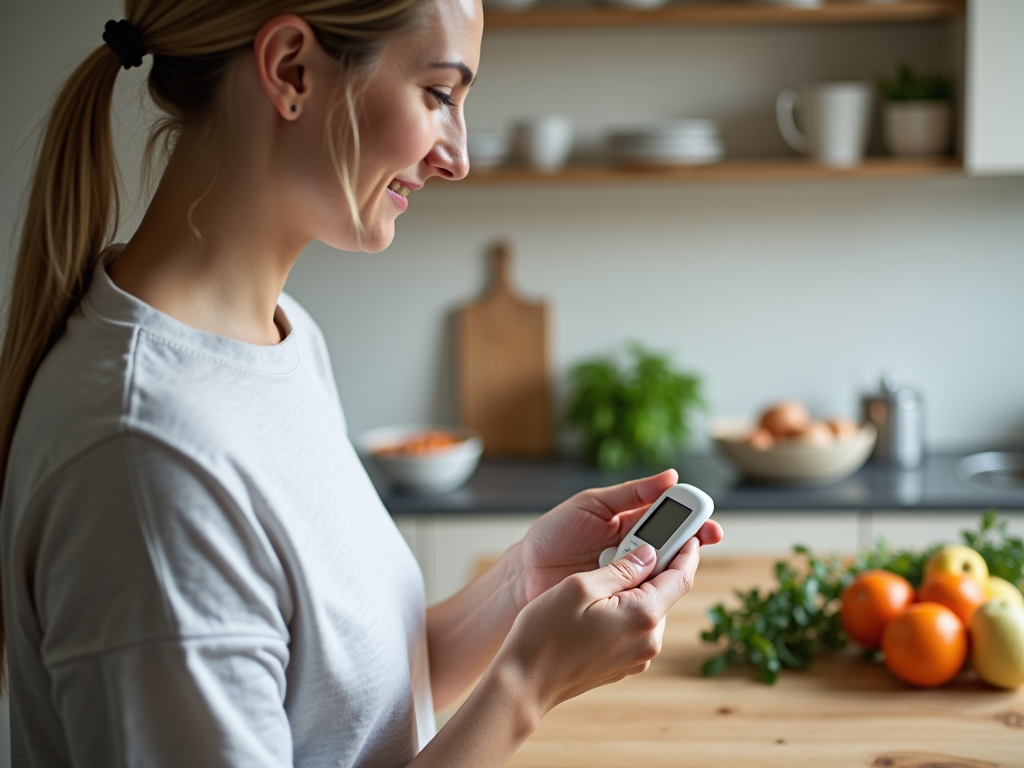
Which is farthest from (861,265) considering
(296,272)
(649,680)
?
(649,680)

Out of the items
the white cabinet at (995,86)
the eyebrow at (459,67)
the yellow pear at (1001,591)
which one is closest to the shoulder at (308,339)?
the eyebrow at (459,67)

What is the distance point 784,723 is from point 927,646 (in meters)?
0.19

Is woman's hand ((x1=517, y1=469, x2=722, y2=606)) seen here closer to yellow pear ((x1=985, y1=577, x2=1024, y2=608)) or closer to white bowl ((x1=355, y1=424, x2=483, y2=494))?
yellow pear ((x1=985, y1=577, x2=1024, y2=608))

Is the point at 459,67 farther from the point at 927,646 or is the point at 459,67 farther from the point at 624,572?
the point at 927,646

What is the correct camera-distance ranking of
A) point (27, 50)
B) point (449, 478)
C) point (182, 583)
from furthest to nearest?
point (449, 478) < point (27, 50) < point (182, 583)

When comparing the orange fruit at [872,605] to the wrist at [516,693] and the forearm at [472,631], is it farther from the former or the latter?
the wrist at [516,693]

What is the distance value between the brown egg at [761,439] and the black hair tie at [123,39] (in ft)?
6.05

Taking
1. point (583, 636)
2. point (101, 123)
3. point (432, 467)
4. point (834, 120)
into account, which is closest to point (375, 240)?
point (101, 123)

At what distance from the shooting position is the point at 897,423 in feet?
8.48

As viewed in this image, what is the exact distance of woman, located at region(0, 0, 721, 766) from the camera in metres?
0.64

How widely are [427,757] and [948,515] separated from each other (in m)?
1.81

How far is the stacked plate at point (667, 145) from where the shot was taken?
2.41 meters

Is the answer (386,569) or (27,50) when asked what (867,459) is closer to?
(386,569)

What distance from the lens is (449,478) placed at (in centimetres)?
242
